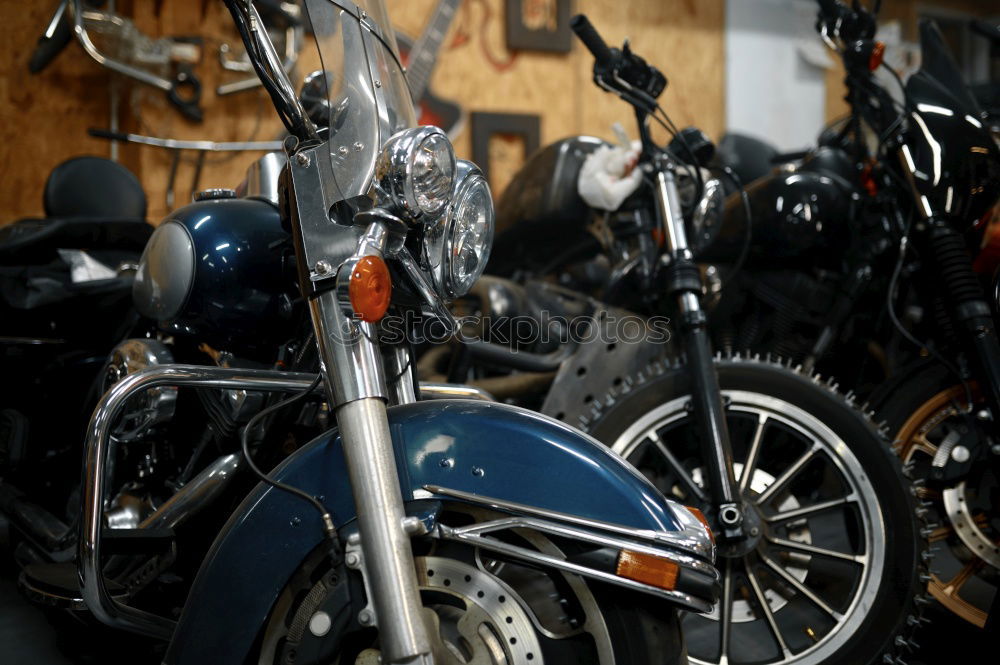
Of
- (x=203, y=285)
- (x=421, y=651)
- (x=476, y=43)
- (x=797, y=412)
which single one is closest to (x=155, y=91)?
(x=476, y=43)

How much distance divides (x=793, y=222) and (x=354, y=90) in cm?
171

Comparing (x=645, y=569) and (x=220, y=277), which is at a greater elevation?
(x=220, y=277)

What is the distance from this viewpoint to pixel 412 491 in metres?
1.05

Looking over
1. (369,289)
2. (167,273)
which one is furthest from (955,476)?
(167,273)

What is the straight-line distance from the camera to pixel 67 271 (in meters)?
2.06

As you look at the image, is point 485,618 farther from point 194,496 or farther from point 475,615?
point 194,496

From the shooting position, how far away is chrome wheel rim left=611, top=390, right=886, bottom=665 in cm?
157

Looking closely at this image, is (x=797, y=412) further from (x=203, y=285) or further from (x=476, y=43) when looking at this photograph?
(x=476, y=43)

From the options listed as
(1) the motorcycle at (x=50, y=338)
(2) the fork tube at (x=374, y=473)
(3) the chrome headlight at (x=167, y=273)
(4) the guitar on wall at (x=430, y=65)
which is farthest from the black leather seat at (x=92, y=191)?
(4) the guitar on wall at (x=430, y=65)

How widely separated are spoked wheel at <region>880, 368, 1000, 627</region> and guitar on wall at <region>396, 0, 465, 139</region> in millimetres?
2810

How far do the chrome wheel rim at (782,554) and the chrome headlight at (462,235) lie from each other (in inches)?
27.5

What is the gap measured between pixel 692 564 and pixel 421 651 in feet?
1.12

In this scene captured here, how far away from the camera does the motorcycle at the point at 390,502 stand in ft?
3.28

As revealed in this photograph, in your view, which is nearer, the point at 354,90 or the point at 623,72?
the point at 354,90
